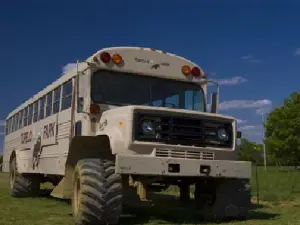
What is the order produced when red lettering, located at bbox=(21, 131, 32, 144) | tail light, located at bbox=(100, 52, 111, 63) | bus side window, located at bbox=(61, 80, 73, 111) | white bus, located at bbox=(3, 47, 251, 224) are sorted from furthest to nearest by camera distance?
red lettering, located at bbox=(21, 131, 32, 144)
bus side window, located at bbox=(61, 80, 73, 111)
tail light, located at bbox=(100, 52, 111, 63)
white bus, located at bbox=(3, 47, 251, 224)

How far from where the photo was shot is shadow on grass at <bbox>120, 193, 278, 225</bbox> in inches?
328

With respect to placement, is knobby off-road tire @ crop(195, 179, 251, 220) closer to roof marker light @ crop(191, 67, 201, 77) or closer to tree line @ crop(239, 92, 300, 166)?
roof marker light @ crop(191, 67, 201, 77)

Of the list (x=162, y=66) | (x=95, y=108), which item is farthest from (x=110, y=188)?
(x=162, y=66)

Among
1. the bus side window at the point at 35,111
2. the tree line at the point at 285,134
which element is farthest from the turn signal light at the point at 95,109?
the tree line at the point at 285,134

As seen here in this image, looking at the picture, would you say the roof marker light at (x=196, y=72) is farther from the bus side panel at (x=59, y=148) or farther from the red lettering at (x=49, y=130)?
the red lettering at (x=49, y=130)

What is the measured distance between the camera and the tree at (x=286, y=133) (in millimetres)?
45781

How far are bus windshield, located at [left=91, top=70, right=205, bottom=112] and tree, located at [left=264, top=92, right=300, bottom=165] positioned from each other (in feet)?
126

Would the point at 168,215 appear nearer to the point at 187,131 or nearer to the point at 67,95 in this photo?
the point at 187,131

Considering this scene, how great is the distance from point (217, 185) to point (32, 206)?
508 centimetres

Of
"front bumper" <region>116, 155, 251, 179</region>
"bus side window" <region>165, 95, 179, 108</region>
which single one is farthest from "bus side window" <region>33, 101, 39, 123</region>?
"front bumper" <region>116, 155, 251, 179</region>

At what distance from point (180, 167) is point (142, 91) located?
218 cm

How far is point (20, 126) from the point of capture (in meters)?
15.3

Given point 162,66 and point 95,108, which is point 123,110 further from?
point 162,66

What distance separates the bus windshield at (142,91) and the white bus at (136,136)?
2 cm
